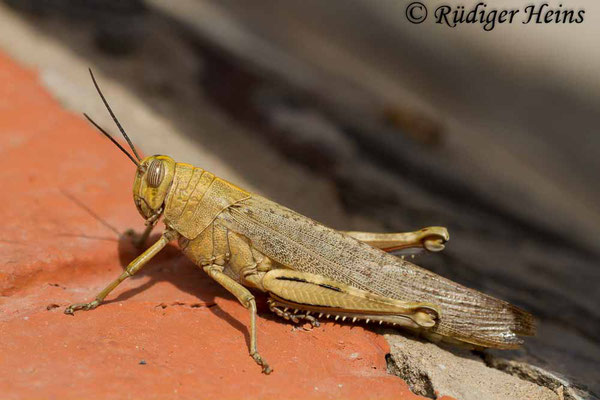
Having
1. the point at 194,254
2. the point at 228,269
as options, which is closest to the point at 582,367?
the point at 228,269

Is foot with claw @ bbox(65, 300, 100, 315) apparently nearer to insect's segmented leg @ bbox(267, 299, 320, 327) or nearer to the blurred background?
insect's segmented leg @ bbox(267, 299, 320, 327)

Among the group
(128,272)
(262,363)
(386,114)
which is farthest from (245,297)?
(386,114)

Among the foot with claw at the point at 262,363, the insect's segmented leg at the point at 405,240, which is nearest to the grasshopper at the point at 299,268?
the insect's segmented leg at the point at 405,240

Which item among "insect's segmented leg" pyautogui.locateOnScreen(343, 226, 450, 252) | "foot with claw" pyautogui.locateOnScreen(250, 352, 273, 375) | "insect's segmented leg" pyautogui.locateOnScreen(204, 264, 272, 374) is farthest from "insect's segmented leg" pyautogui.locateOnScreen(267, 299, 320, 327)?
"insect's segmented leg" pyautogui.locateOnScreen(343, 226, 450, 252)

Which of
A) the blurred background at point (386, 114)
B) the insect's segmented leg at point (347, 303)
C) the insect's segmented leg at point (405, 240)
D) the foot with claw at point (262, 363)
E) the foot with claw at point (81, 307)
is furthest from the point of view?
the blurred background at point (386, 114)

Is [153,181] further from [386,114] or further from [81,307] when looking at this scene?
[386,114]

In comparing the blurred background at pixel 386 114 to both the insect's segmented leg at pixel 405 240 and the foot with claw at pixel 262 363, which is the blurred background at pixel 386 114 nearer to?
the insect's segmented leg at pixel 405 240
